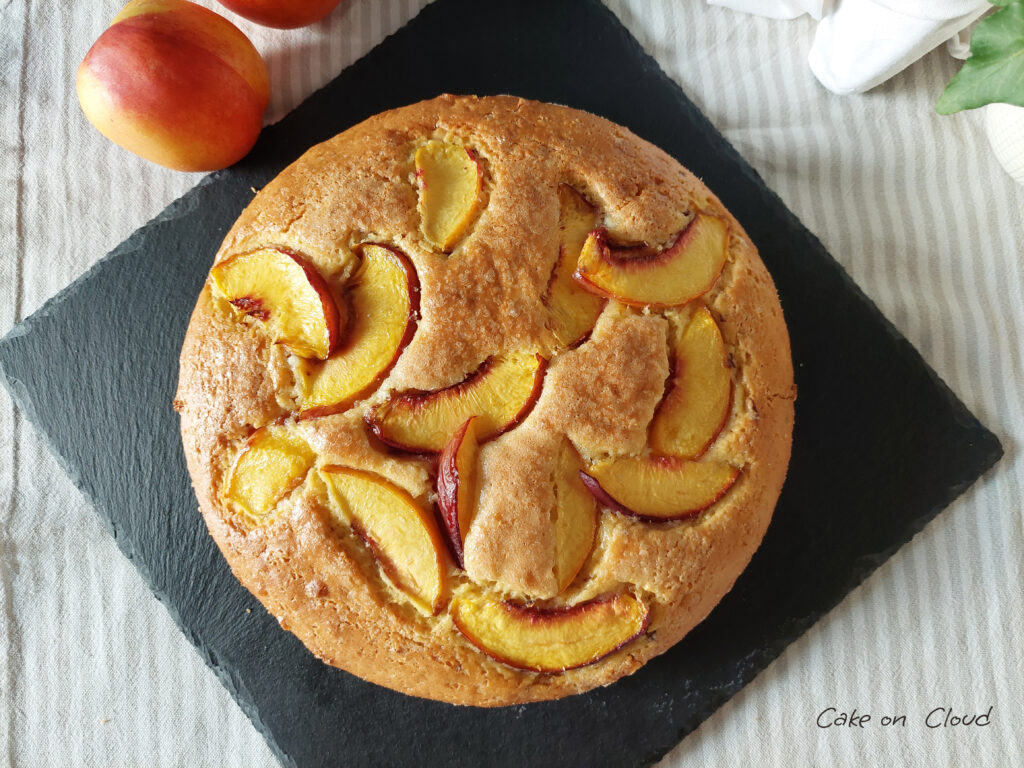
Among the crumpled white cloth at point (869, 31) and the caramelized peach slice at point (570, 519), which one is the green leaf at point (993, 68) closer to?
the crumpled white cloth at point (869, 31)

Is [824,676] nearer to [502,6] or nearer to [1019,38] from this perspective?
[1019,38]

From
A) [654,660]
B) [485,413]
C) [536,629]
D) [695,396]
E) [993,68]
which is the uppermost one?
[993,68]

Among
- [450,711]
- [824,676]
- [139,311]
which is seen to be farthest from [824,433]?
[139,311]

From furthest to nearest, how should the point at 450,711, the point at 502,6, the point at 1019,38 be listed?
the point at 502,6 → the point at 450,711 → the point at 1019,38

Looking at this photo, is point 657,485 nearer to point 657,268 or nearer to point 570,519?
point 570,519

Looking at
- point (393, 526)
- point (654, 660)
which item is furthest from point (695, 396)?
point (654, 660)

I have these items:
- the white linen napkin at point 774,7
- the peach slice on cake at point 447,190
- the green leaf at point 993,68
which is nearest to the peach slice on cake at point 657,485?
the peach slice on cake at point 447,190

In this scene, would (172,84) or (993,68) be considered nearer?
(993,68)
